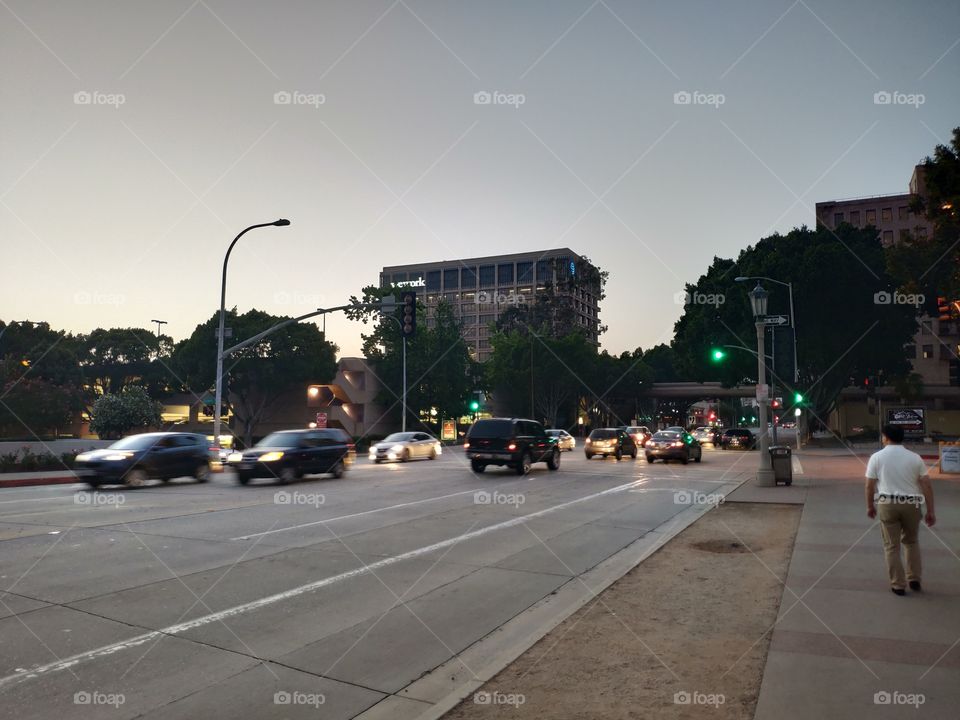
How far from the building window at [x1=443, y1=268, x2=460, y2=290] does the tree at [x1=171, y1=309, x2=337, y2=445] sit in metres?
97.8

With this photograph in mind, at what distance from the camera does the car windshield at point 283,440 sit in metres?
21.3

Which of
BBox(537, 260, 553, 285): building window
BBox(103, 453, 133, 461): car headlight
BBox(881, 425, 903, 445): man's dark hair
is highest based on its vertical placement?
BBox(537, 260, 553, 285): building window

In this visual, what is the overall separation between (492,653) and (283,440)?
17.0 meters

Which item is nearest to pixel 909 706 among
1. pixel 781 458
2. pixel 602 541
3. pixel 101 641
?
pixel 101 641

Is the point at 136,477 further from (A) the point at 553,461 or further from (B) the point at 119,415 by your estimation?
(B) the point at 119,415

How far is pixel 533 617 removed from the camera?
6.82 m

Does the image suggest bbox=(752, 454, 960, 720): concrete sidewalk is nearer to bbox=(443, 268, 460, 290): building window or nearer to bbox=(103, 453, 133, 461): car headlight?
bbox=(103, 453, 133, 461): car headlight

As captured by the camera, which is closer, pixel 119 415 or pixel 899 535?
pixel 899 535

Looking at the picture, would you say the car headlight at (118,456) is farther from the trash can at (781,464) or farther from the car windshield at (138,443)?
the trash can at (781,464)

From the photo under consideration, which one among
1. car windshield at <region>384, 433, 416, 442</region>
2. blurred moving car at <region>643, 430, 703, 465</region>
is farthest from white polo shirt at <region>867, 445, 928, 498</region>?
car windshield at <region>384, 433, 416, 442</region>

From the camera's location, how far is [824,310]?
49.9 meters

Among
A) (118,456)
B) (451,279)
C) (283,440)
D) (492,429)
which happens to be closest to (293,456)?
(283,440)

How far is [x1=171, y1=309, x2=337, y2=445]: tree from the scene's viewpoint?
6481cm

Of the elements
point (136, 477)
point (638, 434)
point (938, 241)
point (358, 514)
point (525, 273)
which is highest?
point (525, 273)
